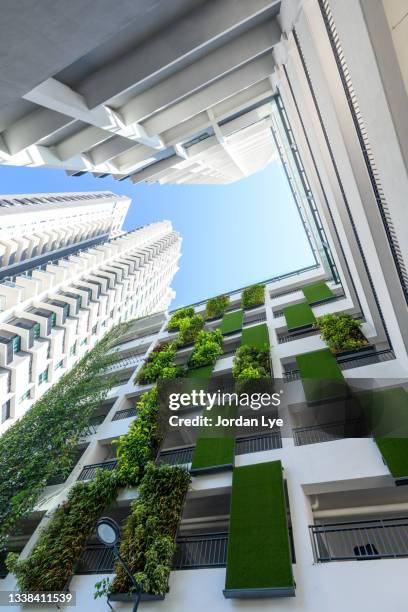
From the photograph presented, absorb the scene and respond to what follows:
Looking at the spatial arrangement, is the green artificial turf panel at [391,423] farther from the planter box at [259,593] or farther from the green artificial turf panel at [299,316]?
the green artificial turf panel at [299,316]

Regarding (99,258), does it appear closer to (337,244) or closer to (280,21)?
(337,244)

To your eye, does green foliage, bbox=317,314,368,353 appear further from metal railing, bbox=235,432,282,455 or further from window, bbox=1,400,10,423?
window, bbox=1,400,10,423

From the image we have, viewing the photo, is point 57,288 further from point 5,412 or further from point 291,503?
point 291,503

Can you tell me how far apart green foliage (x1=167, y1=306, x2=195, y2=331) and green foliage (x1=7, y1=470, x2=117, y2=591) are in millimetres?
12572

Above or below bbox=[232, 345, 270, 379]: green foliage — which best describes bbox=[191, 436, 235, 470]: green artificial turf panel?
below

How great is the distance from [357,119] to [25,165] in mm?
8752

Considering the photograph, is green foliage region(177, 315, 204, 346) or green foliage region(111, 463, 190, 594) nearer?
green foliage region(111, 463, 190, 594)

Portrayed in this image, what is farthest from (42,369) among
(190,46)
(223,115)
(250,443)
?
(190,46)

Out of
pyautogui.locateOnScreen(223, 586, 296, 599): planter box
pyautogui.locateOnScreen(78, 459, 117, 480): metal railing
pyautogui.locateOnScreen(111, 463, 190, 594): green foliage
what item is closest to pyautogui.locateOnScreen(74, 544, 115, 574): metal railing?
pyautogui.locateOnScreen(111, 463, 190, 594): green foliage

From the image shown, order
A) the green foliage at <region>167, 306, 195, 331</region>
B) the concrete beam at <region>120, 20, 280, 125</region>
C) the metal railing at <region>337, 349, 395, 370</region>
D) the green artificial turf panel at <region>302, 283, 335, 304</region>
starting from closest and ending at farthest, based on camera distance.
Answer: the concrete beam at <region>120, 20, 280, 125</region>
the metal railing at <region>337, 349, 395, 370</region>
the green artificial turf panel at <region>302, 283, 335, 304</region>
the green foliage at <region>167, 306, 195, 331</region>

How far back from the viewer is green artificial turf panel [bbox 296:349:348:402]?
11.7m

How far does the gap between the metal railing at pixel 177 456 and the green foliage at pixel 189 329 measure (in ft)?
27.4

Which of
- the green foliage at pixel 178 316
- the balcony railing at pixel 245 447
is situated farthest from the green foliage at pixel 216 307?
the balcony railing at pixel 245 447

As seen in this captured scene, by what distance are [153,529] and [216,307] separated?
16296 mm
